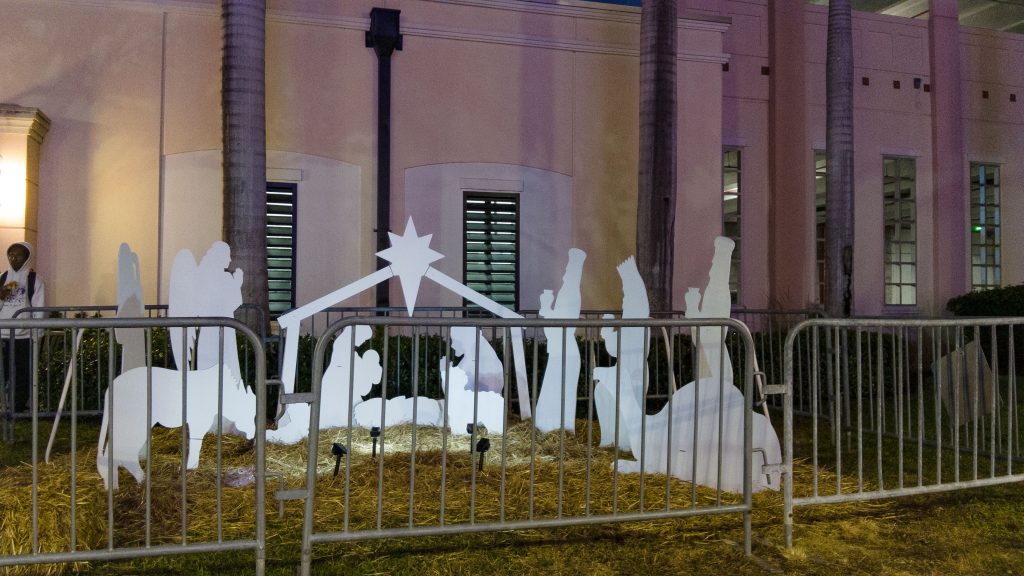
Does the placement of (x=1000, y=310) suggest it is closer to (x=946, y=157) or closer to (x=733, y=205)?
(x=946, y=157)

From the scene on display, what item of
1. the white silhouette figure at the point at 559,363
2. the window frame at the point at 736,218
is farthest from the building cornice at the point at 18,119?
the window frame at the point at 736,218

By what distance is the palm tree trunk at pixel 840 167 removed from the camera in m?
11.9

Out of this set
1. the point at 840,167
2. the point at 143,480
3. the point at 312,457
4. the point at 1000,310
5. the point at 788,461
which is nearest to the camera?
the point at 312,457

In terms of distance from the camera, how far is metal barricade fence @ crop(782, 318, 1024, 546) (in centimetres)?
488

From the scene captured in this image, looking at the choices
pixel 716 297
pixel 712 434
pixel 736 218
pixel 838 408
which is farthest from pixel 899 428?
pixel 736 218

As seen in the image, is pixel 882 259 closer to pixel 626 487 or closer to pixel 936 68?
pixel 936 68

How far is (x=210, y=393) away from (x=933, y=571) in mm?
4572

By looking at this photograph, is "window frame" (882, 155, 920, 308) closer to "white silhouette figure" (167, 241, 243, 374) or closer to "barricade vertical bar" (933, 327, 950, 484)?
"barricade vertical bar" (933, 327, 950, 484)

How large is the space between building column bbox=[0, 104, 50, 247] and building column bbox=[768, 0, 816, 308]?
1173 cm

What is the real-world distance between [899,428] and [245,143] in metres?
6.90

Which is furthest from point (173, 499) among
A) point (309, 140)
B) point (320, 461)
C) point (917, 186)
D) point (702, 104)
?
point (917, 186)

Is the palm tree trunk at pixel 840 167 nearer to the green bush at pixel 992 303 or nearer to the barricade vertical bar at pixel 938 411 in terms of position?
the green bush at pixel 992 303

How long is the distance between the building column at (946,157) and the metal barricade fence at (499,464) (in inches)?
430

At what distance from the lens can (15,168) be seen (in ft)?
31.2
